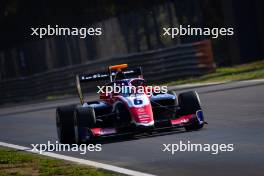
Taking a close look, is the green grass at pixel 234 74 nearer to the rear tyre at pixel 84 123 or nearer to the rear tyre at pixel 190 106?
the rear tyre at pixel 190 106

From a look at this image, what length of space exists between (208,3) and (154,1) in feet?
17.1

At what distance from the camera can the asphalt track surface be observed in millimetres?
10461

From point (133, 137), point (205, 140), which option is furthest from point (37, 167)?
point (133, 137)

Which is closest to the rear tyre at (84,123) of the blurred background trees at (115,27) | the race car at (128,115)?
the race car at (128,115)

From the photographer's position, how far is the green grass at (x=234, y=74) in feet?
85.0

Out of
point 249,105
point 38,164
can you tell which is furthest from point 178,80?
point 38,164

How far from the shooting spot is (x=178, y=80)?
29.7m

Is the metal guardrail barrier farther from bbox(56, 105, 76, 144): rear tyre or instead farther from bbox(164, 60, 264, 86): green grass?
bbox(56, 105, 76, 144): rear tyre

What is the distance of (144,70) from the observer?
103ft

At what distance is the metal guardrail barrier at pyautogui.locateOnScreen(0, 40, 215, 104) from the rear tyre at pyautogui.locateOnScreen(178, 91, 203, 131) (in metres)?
13.9

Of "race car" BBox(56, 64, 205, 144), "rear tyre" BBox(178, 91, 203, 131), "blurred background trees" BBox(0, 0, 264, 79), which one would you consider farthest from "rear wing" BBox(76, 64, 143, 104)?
"blurred background trees" BBox(0, 0, 264, 79)

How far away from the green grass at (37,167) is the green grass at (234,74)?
12.6 meters

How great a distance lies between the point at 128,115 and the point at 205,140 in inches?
71.3

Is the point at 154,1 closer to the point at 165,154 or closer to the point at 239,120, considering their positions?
the point at 239,120
